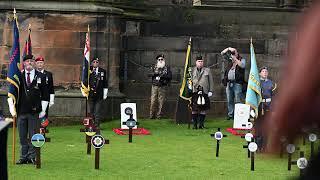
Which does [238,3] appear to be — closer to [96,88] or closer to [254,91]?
[96,88]

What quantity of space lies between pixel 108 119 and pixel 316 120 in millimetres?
18968

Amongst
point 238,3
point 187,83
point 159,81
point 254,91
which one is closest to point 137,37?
point 159,81

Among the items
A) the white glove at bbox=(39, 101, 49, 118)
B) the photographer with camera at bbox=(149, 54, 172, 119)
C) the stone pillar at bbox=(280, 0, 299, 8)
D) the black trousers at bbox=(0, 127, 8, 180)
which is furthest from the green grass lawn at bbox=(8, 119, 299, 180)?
the stone pillar at bbox=(280, 0, 299, 8)

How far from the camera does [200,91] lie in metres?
20.4

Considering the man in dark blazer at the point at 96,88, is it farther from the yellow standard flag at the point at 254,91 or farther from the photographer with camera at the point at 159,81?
the yellow standard flag at the point at 254,91

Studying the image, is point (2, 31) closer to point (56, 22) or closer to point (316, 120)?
point (56, 22)

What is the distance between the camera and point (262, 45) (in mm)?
22922

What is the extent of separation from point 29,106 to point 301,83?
38.2 ft

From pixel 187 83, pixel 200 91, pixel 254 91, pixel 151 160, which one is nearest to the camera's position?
pixel 151 160

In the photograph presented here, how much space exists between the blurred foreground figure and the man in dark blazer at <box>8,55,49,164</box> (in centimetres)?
1152

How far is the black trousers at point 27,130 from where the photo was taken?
12867 mm

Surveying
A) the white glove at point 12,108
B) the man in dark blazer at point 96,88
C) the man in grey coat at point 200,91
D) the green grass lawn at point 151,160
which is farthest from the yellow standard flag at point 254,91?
the white glove at point 12,108

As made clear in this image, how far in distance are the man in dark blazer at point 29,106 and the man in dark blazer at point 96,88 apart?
215 inches

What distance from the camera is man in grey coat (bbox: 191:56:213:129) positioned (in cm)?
2002
